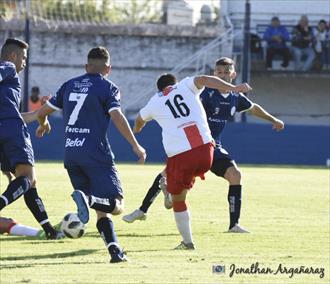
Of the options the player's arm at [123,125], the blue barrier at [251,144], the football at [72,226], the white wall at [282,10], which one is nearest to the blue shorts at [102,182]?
the player's arm at [123,125]

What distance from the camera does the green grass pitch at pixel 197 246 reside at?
30.1ft

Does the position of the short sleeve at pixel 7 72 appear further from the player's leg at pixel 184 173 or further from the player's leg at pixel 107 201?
the player's leg at pixel 184 173

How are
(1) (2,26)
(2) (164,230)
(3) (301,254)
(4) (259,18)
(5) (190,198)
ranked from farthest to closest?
(4) (259,18) → (1) (2,26) → (5) (190,198) → (2) (164,230) → (3) (301,254)

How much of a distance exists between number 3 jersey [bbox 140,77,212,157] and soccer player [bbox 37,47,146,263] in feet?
2.50

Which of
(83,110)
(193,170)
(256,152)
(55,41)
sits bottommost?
(256,152)

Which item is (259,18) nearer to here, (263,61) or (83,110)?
(263,61)

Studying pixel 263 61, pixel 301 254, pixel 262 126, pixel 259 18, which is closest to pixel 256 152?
pixel 262 126

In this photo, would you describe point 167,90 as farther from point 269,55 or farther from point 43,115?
point 269,55

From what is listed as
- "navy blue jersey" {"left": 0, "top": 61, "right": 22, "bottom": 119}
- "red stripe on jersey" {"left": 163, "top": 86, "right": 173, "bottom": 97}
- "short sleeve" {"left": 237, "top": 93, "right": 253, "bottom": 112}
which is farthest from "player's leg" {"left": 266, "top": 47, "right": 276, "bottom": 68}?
"navy blue jersey" {"left": 0, "top": 61, "right": 22, "bottom": 119}

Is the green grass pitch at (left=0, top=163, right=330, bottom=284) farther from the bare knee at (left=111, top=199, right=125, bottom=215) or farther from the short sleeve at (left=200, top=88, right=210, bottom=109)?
the short sleeve at (left=200, top=88, right=210, bottom=109)

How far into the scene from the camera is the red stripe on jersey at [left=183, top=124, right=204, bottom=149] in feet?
35.4

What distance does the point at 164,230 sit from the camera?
42.8ft

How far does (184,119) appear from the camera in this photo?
10.8m

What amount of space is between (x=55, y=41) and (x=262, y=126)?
26.7 feet
